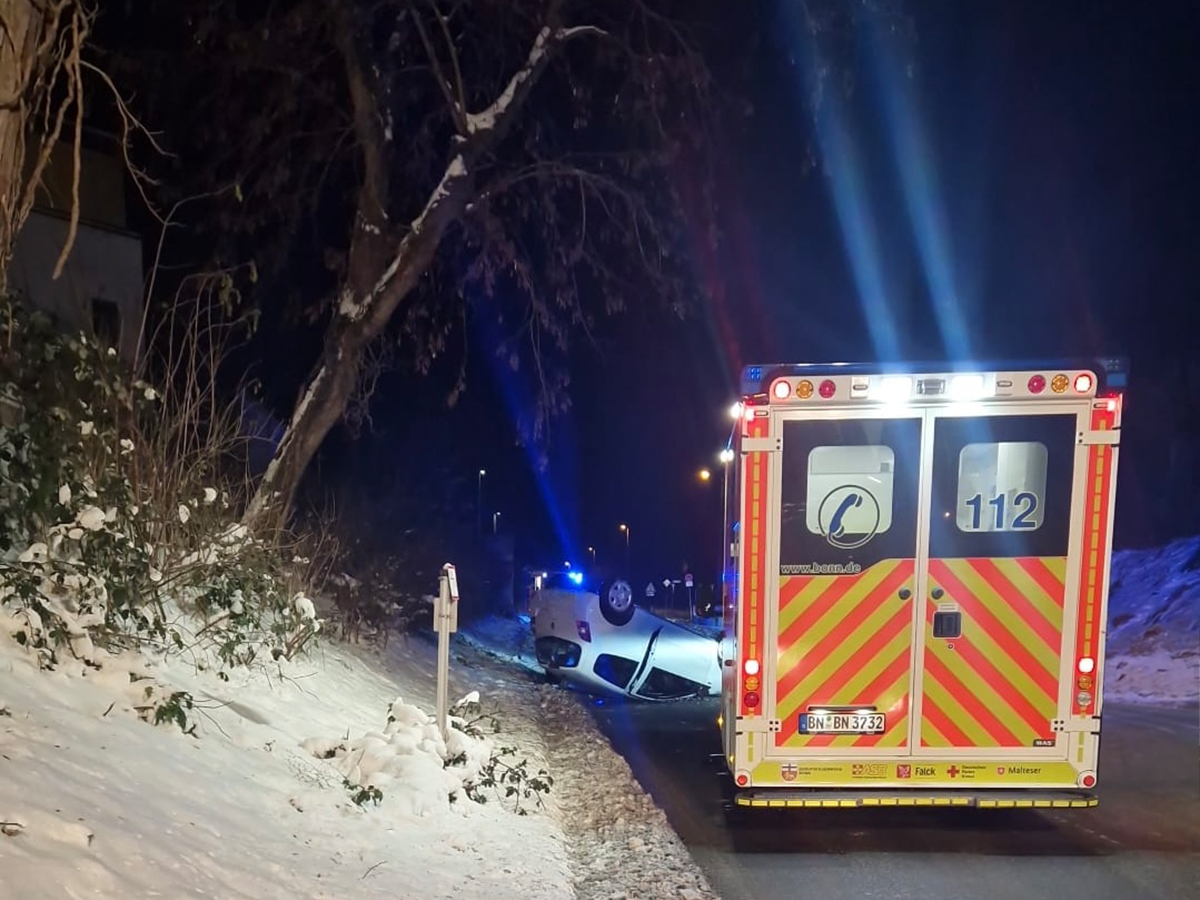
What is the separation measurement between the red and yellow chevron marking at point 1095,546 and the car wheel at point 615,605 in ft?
18.7

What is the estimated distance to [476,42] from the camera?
10016 mm

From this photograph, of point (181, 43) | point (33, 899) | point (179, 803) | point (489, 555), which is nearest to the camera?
point (33, 899)

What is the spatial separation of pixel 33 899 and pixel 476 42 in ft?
31.7

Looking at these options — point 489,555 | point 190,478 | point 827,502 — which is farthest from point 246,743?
point 489,555

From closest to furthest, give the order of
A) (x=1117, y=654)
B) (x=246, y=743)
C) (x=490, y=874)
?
(x=490, y=874) → (x=246, y=743) → (x=1117, y=654)

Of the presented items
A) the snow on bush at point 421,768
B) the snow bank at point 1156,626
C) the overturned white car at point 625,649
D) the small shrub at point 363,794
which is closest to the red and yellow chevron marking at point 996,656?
the snow on bush at point 421,768

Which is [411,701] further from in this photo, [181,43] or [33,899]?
[181,43]

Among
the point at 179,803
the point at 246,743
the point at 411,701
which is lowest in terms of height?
the point at 411,701

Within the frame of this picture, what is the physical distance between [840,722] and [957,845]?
43.4 inches

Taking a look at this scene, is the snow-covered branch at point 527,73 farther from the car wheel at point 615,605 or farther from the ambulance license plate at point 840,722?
the ambulance license plate at point 840,722

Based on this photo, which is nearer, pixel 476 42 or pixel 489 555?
pixel 476 42

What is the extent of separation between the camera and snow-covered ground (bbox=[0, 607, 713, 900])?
308cm

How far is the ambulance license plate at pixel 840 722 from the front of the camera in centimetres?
542

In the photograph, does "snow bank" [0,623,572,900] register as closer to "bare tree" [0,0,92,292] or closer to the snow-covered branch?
"bare tree" [0,0,92,292]
